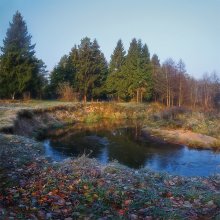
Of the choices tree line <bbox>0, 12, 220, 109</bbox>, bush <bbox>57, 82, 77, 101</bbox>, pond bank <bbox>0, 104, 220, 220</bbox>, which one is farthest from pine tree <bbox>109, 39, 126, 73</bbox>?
pond bank <bbox>0, 104, 220, 220</bbox>

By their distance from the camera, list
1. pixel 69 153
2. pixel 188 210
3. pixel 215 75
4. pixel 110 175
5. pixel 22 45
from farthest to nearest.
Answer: pixel 215 75 < pixel 22 45 < pixel 69 153 < pixel 110 175 < pixel 188 210

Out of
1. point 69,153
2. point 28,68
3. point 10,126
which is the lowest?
point 69,153

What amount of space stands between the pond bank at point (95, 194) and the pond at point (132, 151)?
5930 millimetres

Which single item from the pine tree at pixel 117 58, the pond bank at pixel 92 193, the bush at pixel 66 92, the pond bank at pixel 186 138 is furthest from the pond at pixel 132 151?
the pine tree at pixel 117 58

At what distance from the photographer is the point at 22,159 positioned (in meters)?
12.7

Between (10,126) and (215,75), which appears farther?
(215,75)

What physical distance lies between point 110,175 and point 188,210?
144 inches

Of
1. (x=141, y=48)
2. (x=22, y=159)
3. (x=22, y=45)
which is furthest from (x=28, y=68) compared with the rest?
(x=22, y=159)

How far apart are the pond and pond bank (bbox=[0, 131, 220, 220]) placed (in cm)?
593

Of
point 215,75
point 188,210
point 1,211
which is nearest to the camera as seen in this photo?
point 1,211

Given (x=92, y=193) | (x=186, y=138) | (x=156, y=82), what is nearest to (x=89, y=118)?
(x=186, y=138)

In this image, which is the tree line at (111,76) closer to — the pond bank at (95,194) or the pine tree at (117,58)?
the pine tree at (117,58)

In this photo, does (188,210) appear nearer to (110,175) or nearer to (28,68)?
(110,175)

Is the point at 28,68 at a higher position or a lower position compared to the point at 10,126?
higher
